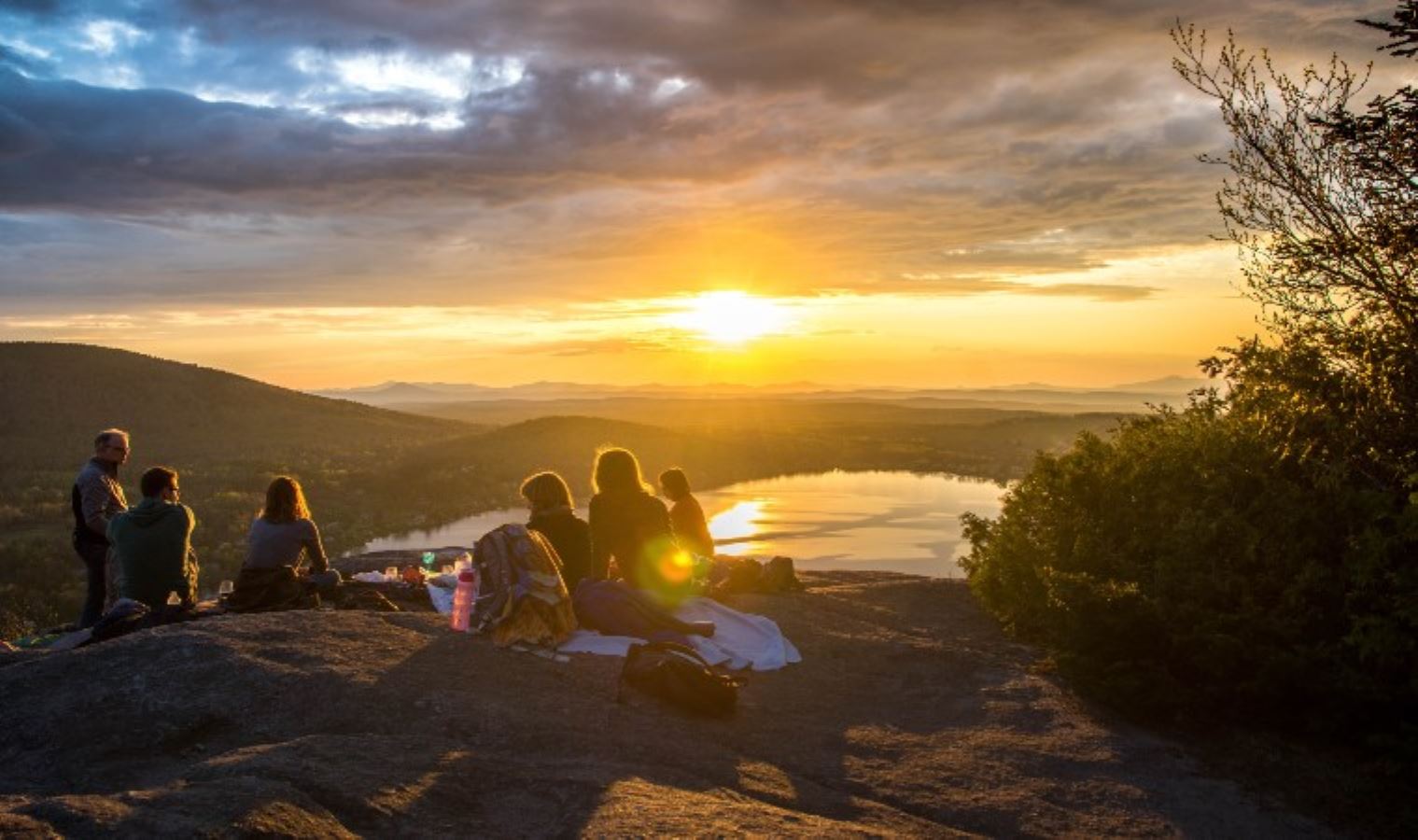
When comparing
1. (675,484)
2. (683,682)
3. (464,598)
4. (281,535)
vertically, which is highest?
(675,484)

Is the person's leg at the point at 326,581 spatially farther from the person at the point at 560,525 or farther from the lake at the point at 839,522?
the lake at the point at 839,522

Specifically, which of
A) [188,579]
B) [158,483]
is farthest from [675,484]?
[158,483]

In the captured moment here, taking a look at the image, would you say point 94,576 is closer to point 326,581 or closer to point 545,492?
point 326,581

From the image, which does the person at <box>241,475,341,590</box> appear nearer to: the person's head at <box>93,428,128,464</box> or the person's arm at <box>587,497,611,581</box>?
the person's head at <box>93,428,128,464</box>

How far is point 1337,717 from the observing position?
30.6 feet

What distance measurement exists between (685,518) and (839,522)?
2635 cm

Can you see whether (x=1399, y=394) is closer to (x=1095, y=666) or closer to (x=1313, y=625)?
(x=1313, y=625)

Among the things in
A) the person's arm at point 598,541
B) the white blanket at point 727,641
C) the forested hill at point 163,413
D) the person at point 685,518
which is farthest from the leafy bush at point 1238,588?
the forested hill at point 163,413

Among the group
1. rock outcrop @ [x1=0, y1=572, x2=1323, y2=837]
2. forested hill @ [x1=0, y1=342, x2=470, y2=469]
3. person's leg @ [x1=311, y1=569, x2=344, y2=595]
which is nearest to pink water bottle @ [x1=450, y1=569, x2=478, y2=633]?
rock outcrop @ [x1=0, y1=572, x2=1323, y2=837]

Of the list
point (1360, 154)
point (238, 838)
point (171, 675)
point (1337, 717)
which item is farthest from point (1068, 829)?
point (1360, 154)

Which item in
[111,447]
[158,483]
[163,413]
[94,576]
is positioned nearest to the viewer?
[158,483]

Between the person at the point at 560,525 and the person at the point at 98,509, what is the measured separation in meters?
5.02

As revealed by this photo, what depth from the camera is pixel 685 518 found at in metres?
13.6

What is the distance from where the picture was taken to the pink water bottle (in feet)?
33.7
